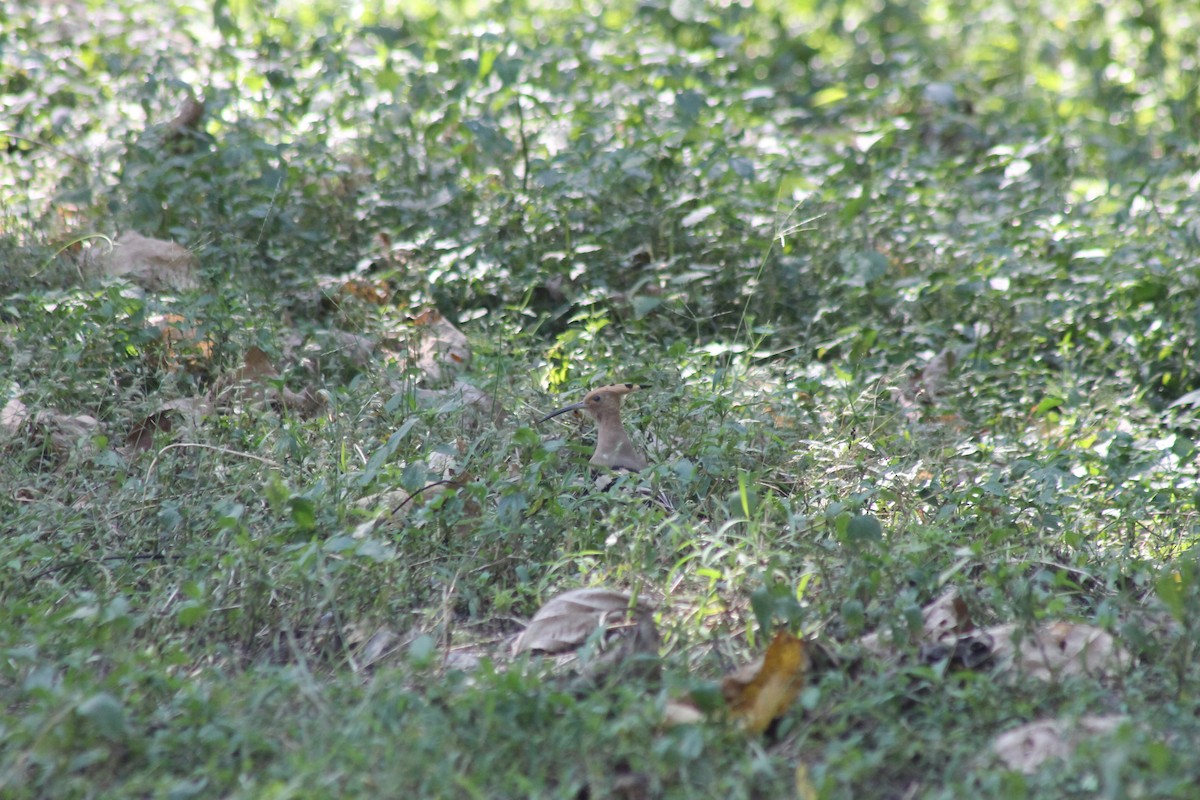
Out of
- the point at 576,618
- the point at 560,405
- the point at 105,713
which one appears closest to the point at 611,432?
the point at 560,405

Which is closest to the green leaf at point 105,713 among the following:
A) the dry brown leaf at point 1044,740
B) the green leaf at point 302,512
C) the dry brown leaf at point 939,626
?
the green leaf at point 302,512

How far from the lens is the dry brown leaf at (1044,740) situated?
2.13 meters

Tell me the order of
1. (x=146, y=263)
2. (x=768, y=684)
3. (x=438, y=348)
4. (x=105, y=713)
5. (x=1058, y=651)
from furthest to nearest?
(x=146, y=263) < (x=438, y=348) < (x=1058, y=651) < (x=768, y=684) < (x=105, y=713)

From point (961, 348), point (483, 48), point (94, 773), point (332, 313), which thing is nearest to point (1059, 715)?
point (94, 773)

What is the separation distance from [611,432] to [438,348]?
2.98 feet

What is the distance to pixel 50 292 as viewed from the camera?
156 inches

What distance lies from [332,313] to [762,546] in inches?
79.3

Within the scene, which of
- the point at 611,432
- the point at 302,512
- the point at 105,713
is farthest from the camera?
the point at 611,432

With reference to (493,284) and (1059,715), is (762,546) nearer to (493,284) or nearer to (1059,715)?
(1059,715)

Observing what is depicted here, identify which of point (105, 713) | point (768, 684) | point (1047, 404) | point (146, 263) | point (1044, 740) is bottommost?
point (1047, 404)

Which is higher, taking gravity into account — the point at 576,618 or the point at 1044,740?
the point at 576,618

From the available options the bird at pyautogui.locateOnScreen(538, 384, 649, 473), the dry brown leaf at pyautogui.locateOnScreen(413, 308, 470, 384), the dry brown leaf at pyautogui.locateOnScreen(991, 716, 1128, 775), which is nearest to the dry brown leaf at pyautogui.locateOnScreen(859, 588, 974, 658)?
the dry brown leaf at pyautogui.locateOnScreen(991, 716, 1128, 775)

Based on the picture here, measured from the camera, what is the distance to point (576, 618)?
264 centimetres

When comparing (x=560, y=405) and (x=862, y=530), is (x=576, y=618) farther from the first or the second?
(x=560, y=405)
